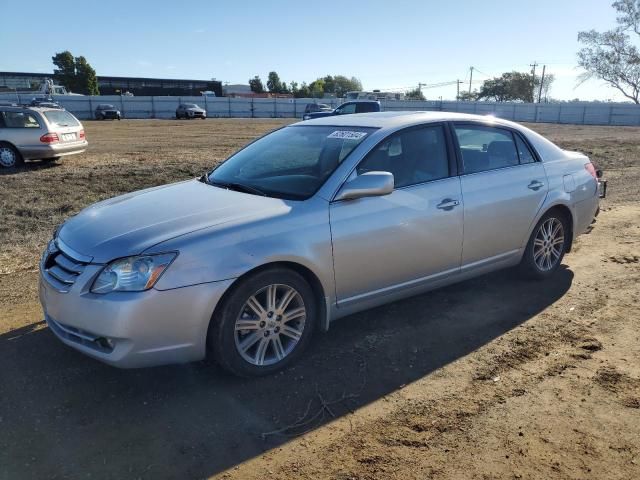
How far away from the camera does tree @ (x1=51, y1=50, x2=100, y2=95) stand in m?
78.2

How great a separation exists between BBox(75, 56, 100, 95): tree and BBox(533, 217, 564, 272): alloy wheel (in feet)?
275

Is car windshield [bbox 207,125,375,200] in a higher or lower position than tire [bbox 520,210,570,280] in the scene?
higher

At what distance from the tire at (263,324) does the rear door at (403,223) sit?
340 mm

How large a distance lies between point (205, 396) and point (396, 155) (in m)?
2.27

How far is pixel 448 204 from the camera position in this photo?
4.32 meters

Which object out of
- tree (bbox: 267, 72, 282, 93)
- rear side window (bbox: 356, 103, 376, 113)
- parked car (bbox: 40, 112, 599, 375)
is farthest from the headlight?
tree (bbox: 267, 72, 282, 93)

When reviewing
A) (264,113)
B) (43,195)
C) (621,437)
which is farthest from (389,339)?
(264,113)

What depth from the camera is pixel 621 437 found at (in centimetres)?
294

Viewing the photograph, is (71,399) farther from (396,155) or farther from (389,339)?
(396,155)

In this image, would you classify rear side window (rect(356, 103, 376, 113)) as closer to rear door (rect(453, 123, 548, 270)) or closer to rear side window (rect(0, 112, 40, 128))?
rear side window (rect(0, 112, 40, 128))

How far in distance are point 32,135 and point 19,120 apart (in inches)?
26.6

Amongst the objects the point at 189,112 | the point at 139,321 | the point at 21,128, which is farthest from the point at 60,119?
the point at 189,112

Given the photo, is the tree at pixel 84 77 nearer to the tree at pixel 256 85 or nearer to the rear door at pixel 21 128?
the tree at pixel 256 85

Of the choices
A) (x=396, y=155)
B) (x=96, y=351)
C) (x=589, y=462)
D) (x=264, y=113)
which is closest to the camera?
(x=589, y=462)
